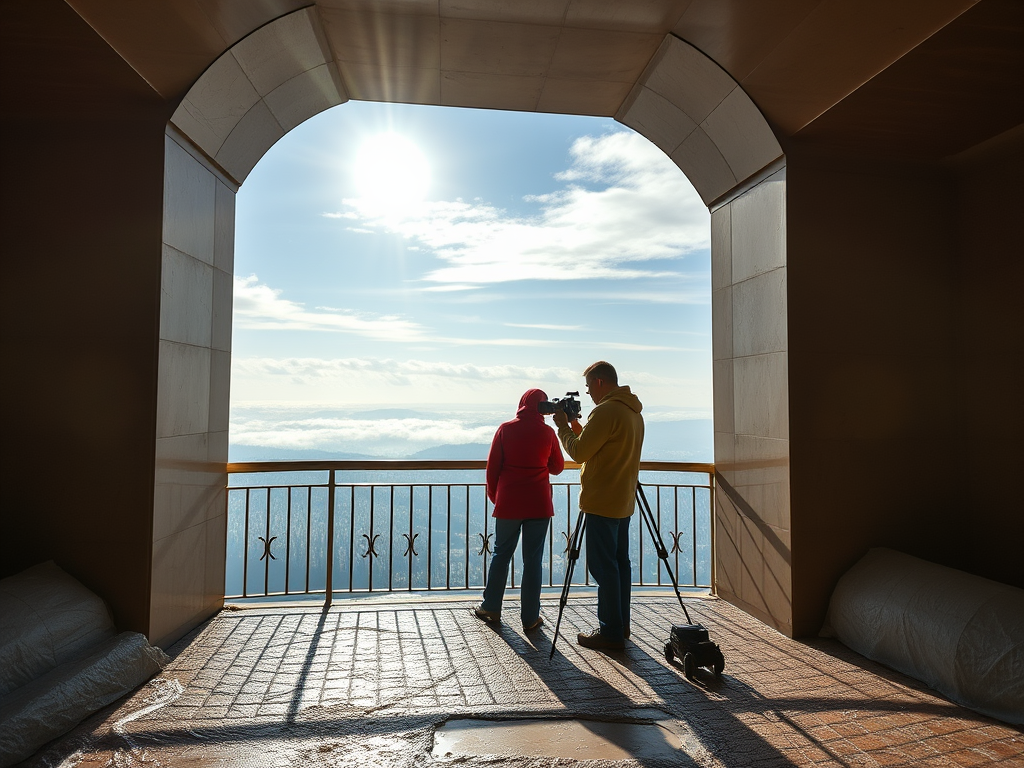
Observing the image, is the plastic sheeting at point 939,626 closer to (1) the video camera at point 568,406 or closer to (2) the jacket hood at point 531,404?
(1) the video camera at point 568,406

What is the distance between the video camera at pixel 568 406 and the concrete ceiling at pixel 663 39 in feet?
7.69

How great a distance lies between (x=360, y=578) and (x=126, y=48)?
3.98 metres

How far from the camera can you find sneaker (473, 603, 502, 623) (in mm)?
4832

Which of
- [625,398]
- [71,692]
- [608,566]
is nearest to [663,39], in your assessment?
[625,398]

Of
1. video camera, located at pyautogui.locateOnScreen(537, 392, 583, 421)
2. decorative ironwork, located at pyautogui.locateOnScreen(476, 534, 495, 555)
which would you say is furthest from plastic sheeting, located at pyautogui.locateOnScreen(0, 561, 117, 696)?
video camera, located at pyautogui.locateOnScreen(537, 392, 583, 421)

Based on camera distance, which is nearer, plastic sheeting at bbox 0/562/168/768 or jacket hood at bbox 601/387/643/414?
plastic sheeting at bbox 0/562/168/768

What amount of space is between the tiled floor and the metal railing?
2.28ft

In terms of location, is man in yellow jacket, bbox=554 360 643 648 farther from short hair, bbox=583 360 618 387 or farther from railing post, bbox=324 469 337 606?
railing post, bbox=324 469 337 606

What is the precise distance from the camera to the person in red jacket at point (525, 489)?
15.4ft

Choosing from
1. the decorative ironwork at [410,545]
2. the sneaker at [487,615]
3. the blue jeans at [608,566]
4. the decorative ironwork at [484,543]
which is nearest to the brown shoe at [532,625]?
the sneaker at [487,615]

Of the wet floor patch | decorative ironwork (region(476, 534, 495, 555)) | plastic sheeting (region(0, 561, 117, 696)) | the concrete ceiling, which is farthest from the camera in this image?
decorative ironwork (region(476, 534, 495, 555))

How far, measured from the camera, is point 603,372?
4422 mm

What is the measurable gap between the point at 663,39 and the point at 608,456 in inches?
109

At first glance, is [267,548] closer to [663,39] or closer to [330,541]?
[330,541]
